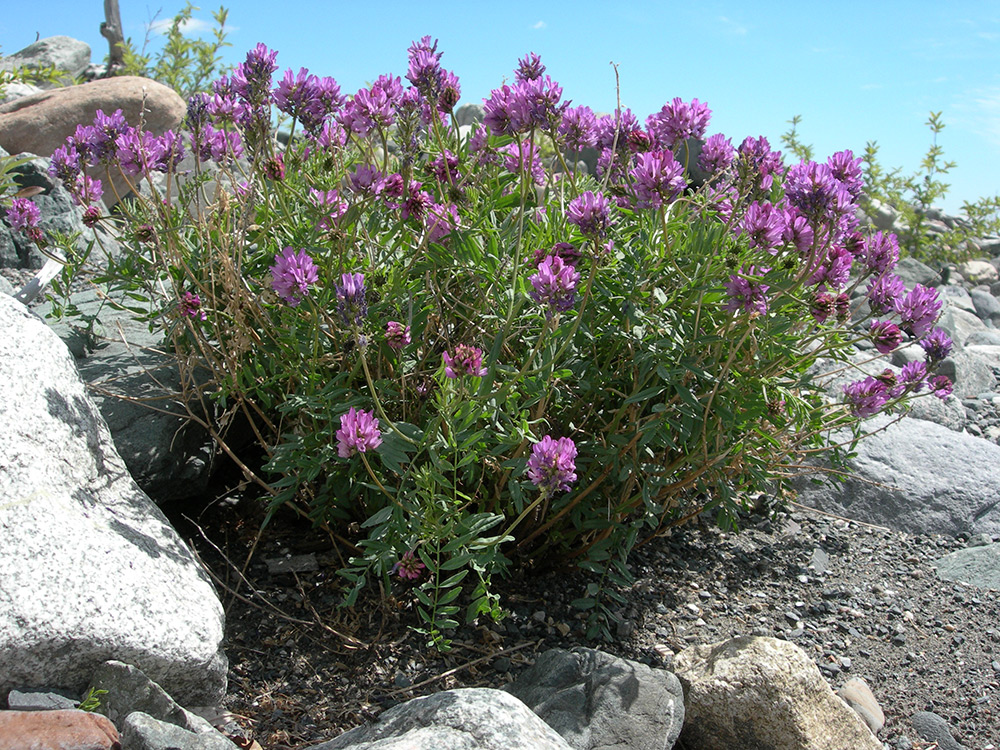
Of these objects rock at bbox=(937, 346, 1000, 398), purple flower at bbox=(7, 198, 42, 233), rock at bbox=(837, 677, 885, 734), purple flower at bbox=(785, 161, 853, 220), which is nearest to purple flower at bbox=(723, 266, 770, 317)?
purple flower at bbox=(785, 161, 853, 220)

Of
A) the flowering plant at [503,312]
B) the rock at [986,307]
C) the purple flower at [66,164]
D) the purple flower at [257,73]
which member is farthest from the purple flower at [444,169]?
the rock at [986,307]

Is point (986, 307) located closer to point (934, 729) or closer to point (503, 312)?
point (934, 729)

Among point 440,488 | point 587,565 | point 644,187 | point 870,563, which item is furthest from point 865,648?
point 644,187

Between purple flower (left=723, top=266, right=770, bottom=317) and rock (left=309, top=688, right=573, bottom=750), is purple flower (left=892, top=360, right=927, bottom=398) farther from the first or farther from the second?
rock (left=309, top=688, right=573, bottom=750)

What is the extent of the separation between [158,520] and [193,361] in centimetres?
71

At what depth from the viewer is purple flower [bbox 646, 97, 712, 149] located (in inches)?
121

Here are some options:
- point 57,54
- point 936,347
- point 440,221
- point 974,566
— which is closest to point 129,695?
point 440,221

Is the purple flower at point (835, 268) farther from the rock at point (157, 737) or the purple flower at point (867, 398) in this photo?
the rock at point (157, 737)

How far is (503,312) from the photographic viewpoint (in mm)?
2943

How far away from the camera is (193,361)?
3.45 m

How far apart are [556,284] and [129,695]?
1627 millimetres

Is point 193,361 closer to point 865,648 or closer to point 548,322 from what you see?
point 548,322

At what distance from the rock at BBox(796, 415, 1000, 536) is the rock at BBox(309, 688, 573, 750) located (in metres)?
2.84

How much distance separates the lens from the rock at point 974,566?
4.26 meters
